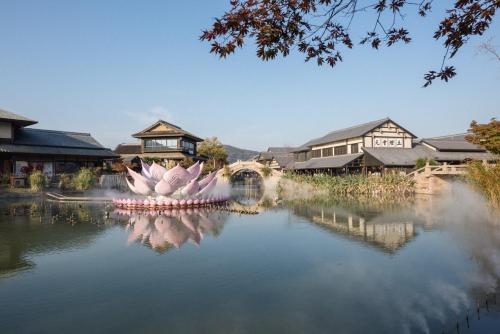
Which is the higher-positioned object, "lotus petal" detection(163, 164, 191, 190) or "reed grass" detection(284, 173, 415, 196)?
"lotus petal" detection(163, 164, 191, 190)

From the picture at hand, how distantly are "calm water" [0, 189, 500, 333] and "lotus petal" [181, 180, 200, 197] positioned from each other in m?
5.77

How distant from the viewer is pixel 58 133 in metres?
40.3

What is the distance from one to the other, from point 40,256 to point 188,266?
15.3ft

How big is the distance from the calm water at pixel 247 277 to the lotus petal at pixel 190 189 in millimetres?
5771

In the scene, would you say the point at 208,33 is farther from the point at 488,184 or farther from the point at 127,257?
the point at 488,184

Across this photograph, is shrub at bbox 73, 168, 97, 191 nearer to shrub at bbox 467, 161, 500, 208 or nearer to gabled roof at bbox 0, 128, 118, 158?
gabled roof at bbox 0, 128, 118, 158

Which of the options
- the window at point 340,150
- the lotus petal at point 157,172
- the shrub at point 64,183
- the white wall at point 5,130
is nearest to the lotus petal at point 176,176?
the lotus petal at point 157,172

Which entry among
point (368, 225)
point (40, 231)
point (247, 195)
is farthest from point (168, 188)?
point (247, 195)

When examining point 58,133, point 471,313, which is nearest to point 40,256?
point 471,313

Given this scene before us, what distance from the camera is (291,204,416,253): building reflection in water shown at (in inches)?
501

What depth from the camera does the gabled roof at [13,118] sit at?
31772 millimetres

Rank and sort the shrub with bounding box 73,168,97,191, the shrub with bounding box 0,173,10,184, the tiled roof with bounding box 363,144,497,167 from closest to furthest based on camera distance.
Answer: the shrub with bounding box 0,173,10,184 < the shrub with bounding box 73,168,97,191 < the tiled roof with bounding box 363,144,497,167

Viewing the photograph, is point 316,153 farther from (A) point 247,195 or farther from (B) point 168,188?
(B) point 168,188

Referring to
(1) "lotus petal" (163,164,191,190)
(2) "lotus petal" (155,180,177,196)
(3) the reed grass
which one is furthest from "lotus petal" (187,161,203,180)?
Result: (3) the reed grass
